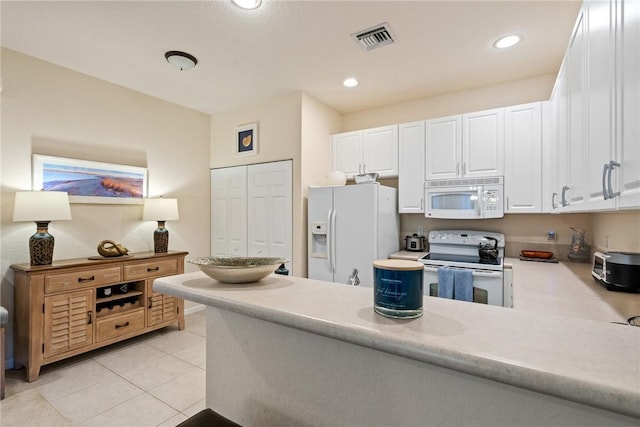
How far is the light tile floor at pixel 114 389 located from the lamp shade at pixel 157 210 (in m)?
1.33

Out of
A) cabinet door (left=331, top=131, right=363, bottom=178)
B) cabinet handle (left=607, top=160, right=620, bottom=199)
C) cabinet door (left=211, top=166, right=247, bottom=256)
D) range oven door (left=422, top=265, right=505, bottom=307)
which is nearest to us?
cabinet handle (left=607, top=160, right=620, bottom=199)

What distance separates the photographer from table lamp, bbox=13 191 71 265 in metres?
2.54

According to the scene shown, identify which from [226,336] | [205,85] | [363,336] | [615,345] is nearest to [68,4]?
[205,85]

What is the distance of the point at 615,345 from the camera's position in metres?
0.56

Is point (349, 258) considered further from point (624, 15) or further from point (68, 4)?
point (68, 4)

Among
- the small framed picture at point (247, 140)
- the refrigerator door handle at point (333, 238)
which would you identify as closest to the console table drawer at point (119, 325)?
the refrigerator door handle at point (333, 238)

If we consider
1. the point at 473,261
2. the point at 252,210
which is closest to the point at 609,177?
the point at 473,261

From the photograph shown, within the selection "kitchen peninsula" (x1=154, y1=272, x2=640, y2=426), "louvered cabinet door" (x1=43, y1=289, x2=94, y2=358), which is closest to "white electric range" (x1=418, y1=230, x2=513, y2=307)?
"kitchen peninsula" (x1=154, y1=272, x2=640, y2=426)

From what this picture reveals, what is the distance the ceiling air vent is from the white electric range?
2.00 metres

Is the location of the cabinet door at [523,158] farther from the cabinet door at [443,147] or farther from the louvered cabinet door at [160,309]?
the louvered cabinet door at [160,309]

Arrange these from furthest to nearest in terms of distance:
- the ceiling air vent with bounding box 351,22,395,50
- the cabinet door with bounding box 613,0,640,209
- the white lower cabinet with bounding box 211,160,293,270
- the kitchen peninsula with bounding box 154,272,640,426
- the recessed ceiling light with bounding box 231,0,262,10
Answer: the white lower cabinet with bounding box 211,160,293,270
the ceiling air vent with bounding box 351,22,395,50
the recessed ceiling light with bounding box 231,0,262,10
the cabinet door with bounding box 613,0,640,209
the kitchen peninsula with bounding box 154,272,640,426

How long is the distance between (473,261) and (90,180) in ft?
12.9

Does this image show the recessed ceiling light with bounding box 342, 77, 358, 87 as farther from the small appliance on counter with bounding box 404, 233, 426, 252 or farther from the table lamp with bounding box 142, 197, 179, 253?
the table lamp with bounding box 142, 197, 179, 253

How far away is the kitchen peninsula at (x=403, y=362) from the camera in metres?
0.50
